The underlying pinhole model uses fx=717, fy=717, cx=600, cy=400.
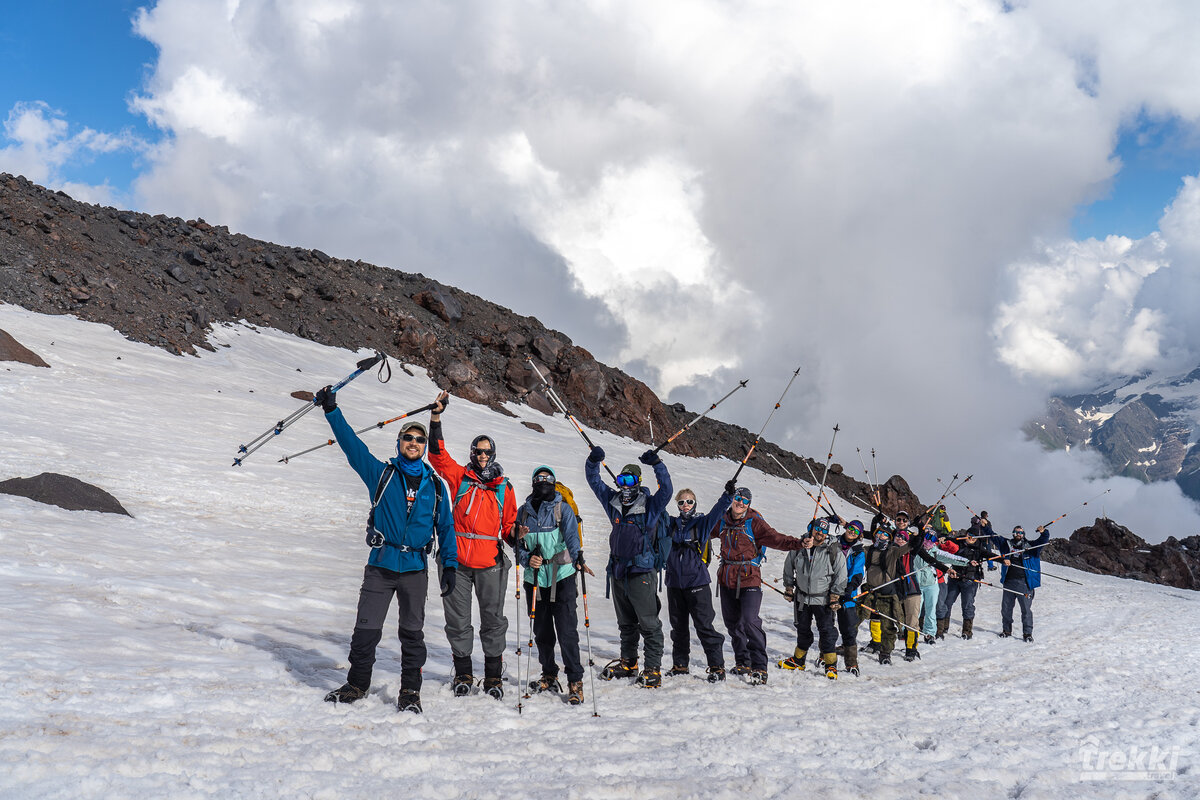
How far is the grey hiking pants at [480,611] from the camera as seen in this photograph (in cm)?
701

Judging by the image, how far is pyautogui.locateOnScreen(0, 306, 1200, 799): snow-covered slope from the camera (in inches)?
189

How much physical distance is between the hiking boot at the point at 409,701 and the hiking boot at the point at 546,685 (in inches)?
61.9

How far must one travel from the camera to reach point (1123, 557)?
5700 cm

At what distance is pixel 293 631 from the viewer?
28.8ft

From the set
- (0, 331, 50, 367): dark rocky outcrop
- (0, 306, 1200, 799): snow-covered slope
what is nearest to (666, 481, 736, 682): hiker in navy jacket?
(0, 306, 1200, 799): snow-covered slope

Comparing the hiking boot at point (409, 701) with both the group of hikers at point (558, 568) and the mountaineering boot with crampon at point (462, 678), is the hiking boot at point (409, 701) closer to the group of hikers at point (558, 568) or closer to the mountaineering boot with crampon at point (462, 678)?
the group of hikers at point (558, 568)

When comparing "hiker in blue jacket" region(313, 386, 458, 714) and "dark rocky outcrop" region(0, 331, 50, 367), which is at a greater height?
"dark rocky outcrop" region(0, 331, 50, 367)

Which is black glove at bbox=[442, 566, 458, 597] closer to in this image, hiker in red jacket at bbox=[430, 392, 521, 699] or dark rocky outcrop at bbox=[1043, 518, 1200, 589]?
hiker in red jacket at bbox=[430, 392, 521, 699]

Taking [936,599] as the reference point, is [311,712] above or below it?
below

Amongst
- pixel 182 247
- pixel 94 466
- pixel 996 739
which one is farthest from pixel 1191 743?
pixel 182 247

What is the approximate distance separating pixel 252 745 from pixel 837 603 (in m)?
7.79

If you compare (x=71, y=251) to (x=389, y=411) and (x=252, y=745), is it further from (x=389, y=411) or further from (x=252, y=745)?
(x=252, y=745)

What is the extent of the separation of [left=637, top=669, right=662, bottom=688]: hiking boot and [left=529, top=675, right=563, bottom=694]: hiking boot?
113cm

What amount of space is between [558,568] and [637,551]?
4.08 ft
